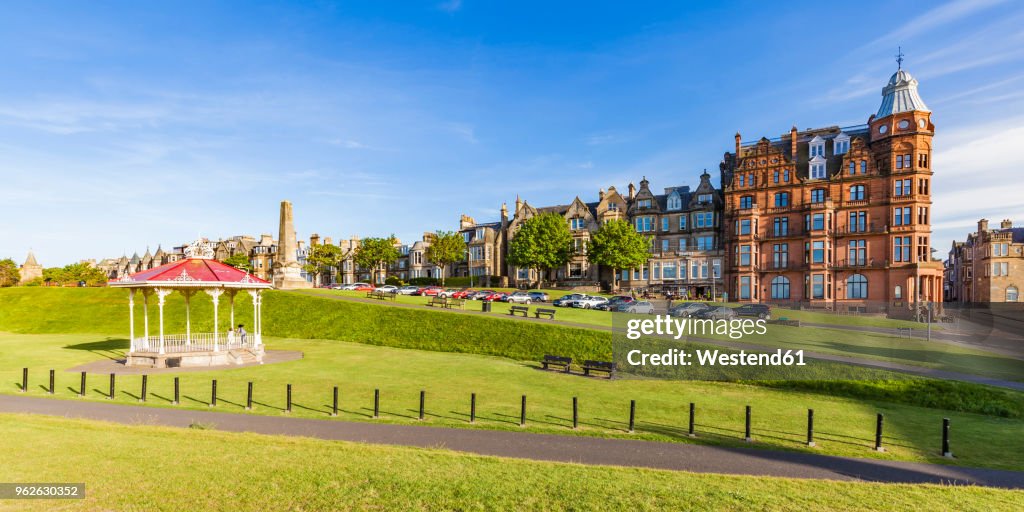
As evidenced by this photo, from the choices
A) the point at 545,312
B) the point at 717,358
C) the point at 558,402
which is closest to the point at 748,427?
the point at 558,402

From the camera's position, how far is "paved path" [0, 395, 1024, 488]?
12.1 meters

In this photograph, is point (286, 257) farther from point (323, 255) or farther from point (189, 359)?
point (323, 255)

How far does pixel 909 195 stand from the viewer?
55125 millimetres

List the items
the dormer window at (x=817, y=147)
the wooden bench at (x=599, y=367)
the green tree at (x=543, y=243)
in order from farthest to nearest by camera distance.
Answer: the green tree at (x=543, y=243) → the dormer window at (x=817, y=147) → the wooden bench at (x=599, y=367)

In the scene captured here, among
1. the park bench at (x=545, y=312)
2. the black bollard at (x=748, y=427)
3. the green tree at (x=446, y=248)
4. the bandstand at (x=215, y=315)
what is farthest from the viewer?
the green tree at (x=446, y=248)

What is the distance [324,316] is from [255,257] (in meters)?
82.3

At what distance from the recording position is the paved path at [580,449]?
12148 millimetres

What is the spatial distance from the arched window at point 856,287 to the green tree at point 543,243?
113ft

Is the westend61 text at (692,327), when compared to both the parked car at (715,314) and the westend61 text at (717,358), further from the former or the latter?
the parked car at (715,314)

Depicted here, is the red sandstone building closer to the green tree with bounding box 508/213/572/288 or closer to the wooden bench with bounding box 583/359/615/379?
the green tree with bounding box 508/213/572/288

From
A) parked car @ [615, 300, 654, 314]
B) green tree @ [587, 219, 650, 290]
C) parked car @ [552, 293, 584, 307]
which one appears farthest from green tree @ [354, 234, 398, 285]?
parked car @ [615, 300, 654, 314]

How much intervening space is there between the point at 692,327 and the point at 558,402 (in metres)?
14.9

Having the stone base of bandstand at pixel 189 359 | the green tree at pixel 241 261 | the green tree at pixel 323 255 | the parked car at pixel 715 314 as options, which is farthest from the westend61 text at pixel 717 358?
the green tree at pixel 241 261

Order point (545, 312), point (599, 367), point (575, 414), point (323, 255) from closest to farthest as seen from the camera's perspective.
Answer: point (575, 414) < point (599, 367) < point (545, 312) < point (323, 255)
